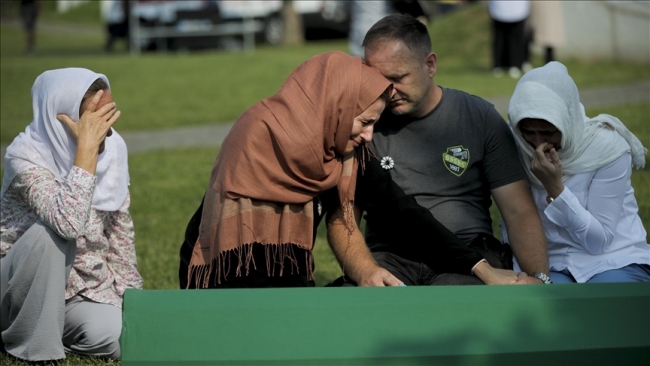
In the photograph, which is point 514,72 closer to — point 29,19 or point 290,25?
point 290,25

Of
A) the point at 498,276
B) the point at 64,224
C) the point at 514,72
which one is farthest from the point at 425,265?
the point at 514,72

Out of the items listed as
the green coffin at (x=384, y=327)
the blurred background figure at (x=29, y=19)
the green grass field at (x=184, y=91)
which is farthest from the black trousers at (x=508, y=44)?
the blurred background figure at (x=29, y=19)

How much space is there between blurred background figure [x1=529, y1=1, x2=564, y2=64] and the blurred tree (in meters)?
10.4

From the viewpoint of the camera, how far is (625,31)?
47.8 ft

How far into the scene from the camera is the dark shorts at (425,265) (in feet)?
13.0

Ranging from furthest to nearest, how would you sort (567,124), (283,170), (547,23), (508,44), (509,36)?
(547,23)
(508,44)
(509,36)
(567,124)
(283,170)

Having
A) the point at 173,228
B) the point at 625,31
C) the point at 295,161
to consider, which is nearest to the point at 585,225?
the point at 295,161

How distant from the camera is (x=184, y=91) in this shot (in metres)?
15.2

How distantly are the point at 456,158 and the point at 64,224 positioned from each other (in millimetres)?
1731

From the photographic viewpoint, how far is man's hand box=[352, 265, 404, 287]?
141 inches

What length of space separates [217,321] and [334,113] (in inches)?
38.6

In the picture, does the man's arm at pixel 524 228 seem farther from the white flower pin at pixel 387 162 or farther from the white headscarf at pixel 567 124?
the white flower pin at pixel 387 162

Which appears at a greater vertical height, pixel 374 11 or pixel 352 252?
pixel 352 252

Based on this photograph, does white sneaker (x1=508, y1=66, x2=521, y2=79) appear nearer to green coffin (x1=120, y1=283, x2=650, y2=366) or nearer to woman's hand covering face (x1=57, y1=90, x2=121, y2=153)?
woman's hand covering face (x1=57, y1=90, x2=121, y2=153)
